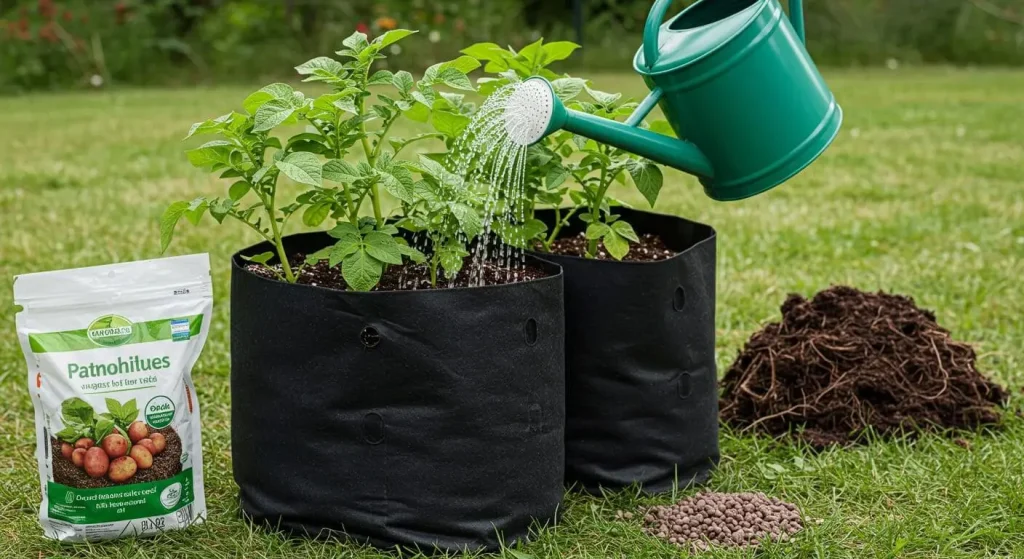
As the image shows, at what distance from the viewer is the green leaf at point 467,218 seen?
188cm

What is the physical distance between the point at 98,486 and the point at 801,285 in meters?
2.33

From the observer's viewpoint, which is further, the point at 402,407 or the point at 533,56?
the point at 533,56

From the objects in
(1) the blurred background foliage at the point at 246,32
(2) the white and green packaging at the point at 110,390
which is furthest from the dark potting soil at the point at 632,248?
(1) the blurred background foliage at the point at 246,32

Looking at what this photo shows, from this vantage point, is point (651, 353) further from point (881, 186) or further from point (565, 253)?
point (881, 186)

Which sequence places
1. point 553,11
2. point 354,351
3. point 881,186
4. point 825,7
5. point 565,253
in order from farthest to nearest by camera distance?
point 825,7 → point 553,11 → point 881,186 → point 565,253 → point 354,351

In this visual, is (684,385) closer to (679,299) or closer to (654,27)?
(679,299)

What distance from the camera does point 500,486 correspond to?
6.27 feet

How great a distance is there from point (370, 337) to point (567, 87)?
653mm

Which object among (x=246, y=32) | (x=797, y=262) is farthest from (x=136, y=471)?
(x=246, y=32)

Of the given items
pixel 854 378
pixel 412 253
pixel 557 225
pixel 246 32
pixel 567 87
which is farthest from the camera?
pixel 246 32

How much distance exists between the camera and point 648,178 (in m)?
2.12

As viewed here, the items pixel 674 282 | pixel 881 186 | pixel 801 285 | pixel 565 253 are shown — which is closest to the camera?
pixel 674 282

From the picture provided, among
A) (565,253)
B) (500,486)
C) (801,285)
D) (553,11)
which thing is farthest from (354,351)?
(553,11)

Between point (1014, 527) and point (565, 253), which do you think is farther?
point (565, 253)
